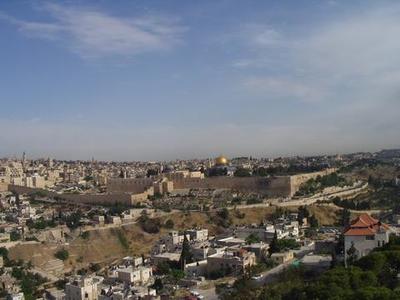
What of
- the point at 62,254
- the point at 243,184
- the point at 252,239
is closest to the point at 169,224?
the point at 62,254

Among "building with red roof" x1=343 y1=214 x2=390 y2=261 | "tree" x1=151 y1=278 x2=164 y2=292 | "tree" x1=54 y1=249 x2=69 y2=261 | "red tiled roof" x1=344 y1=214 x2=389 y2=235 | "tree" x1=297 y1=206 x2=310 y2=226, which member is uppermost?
"red tiled roof" x1=344 y1=214 x2=389 y2=235

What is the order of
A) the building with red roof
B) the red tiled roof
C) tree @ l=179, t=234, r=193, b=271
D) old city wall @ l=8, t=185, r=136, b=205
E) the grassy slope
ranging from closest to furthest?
the building with red roof < the red tiled roof < tree @ l=179, t=234, r=193, b=271 < the grassy slope < old city wall @ l=8, t=185, r=136, b=205

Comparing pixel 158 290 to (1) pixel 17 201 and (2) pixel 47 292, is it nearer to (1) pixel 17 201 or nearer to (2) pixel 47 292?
(2) pixel 47 292

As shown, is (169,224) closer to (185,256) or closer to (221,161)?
(185,256)

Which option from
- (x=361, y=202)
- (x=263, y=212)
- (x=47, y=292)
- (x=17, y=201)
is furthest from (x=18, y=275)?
(x=361, y=202)

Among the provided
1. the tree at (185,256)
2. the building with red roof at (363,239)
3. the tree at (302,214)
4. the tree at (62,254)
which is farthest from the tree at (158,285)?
the tree at (302,214)

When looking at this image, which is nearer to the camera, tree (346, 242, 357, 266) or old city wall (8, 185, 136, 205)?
tree (346, 242, 357, 266)

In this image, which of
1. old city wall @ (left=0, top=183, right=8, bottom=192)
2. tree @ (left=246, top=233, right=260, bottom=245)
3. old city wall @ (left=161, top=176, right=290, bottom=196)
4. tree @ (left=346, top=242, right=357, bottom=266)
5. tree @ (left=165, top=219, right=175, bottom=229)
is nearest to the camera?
tree @ (left=346, top=242, right=357, bottom=266)

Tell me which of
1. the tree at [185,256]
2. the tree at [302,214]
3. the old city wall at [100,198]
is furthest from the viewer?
the old city wall at [100,198]

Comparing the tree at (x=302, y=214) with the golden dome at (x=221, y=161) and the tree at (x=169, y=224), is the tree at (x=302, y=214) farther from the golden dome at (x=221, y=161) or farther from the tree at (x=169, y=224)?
the golden dome at (x=221, y=161)

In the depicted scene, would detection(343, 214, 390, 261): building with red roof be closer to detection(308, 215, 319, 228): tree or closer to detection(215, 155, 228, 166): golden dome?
detection(308, 215, 319, 228): tree

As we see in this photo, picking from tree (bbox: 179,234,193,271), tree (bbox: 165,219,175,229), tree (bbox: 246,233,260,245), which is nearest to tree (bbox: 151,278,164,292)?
tree (bbox: 179,234,193,271)
